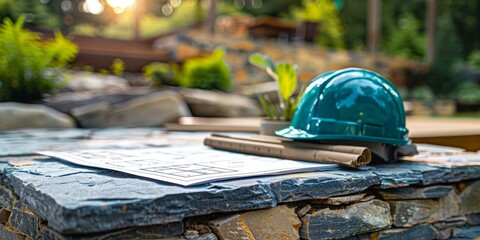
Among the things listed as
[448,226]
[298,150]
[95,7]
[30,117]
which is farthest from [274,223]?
[95,7]

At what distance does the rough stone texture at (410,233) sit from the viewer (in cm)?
183

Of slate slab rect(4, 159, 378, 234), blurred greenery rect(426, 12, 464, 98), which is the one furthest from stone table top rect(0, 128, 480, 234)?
blurred greenery rect(426, 12, 464, 98)

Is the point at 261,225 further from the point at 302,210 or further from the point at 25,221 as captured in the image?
the point at 25,221

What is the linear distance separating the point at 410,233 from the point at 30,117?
299 cm

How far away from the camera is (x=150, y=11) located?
21.2 meters

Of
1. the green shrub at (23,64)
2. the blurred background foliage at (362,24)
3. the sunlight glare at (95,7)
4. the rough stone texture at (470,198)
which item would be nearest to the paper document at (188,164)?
the rough stone texture at (470,198)

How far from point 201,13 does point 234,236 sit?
14.5 metres

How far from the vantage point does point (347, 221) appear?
5.49ft

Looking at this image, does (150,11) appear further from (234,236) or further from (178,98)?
(234,236)

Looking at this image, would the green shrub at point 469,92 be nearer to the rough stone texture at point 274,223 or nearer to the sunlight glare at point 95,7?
the rough stone texture at point 274,223

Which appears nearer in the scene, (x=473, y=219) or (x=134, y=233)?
(x=134, y=233)

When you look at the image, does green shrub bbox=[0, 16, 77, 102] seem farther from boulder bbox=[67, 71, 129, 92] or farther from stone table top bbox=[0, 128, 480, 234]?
stone table top bbox=[0, 128, 480, 234]

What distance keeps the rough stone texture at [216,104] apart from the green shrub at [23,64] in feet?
3.97

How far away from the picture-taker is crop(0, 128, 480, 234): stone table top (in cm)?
121
